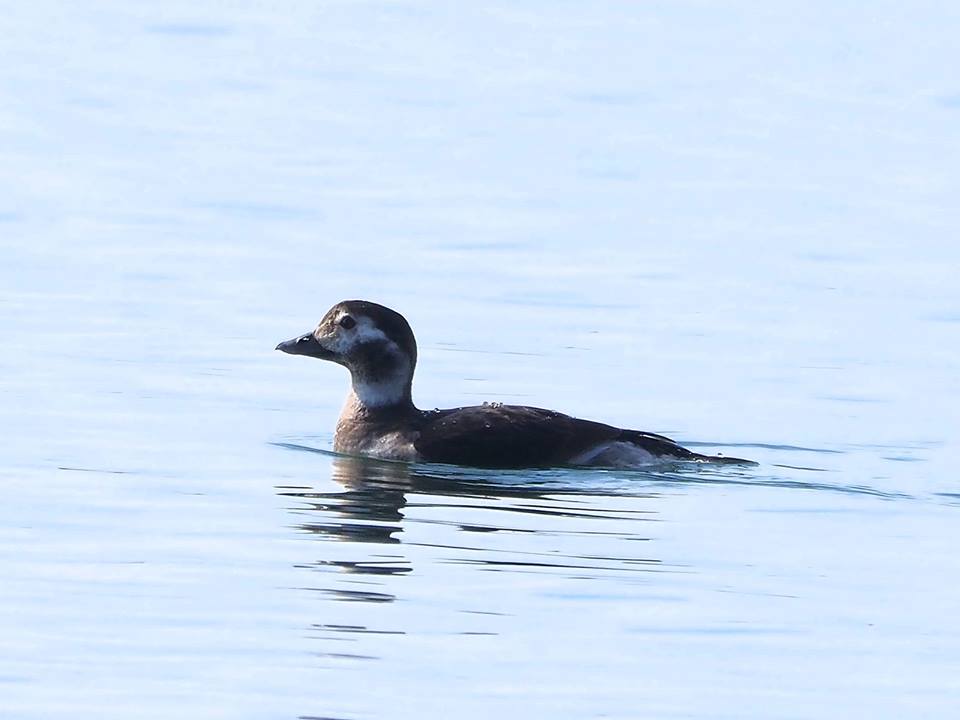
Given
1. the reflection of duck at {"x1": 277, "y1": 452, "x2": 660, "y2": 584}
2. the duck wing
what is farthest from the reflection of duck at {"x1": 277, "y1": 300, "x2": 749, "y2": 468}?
the reflection of duck at {"x1": 277, "y1": 452, "x2": 660, "y2": 584}

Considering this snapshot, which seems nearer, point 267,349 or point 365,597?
point 365,597

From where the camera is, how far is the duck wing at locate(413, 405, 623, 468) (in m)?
14.5

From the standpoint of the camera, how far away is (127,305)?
68.8ft

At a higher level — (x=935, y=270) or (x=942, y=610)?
(x=935, y=270)

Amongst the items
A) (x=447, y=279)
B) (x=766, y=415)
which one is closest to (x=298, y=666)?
(x=766, y=415)

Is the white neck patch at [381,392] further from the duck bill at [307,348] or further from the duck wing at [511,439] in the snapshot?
the duck wing at [511,439]

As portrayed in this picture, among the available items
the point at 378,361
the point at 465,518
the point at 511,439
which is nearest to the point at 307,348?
the point at 378,361

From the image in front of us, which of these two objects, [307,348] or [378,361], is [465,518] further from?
[307,348]

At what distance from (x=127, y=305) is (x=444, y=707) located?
11882 millimetres

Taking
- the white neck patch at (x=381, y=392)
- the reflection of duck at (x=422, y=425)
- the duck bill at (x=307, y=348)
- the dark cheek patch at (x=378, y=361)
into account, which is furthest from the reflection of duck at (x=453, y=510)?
the duck bill at (x=307, y=348)

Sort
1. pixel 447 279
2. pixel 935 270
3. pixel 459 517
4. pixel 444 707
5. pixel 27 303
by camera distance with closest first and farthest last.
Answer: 1. pixel 444 707
2. pixel 459 517
3. pixel 27 303
4. pixel 447 279
5. pixel 935 270

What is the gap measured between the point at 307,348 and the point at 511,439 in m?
1.66

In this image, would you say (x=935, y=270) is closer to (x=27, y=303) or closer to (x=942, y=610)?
(x=27, y=303)

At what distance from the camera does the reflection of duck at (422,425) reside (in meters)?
14.5
